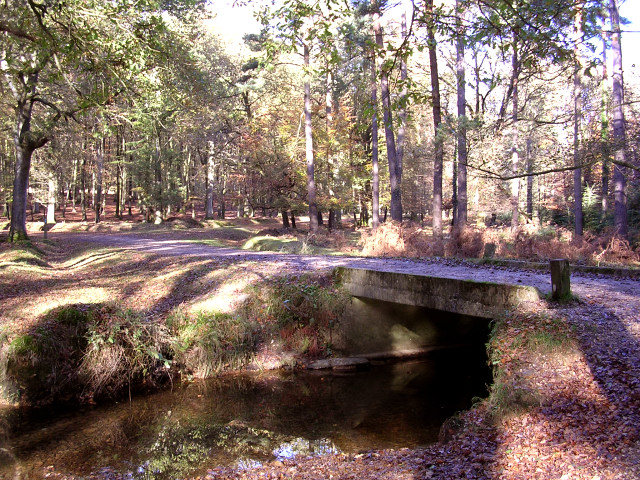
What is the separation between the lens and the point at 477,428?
5.72m

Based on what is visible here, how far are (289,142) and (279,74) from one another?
7415 mm

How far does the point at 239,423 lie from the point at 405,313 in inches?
202

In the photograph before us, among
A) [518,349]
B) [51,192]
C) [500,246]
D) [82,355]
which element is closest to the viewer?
[518,349]

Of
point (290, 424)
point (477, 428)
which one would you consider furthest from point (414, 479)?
point (290, 424)

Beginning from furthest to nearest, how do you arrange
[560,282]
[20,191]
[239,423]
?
1. [20,191]
2. [239,423]
3. [560,282]

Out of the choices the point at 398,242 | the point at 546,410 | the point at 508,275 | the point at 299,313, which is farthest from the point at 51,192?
the point at 546,410

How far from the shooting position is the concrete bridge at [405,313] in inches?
325

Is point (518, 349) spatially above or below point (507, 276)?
below

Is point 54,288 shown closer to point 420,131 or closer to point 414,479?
point 414,479

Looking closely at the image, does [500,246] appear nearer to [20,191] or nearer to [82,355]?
[82,355]

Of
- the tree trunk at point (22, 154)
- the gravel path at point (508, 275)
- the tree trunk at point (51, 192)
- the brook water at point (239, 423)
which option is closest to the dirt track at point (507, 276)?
the gravel path at point (508, 275)

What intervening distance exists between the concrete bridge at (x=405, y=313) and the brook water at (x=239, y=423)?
3.42 ft

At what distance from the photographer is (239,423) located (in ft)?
25.1

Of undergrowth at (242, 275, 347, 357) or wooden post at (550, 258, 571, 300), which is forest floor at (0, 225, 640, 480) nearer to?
wooden post at (550, 258, 571, 300)
